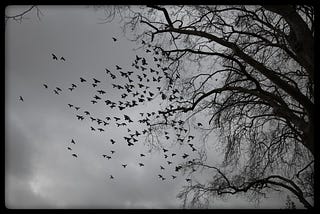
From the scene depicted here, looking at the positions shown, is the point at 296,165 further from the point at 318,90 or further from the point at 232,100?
the point at 318,90

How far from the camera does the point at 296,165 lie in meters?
8.16

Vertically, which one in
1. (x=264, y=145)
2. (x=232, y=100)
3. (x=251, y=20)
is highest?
(x=251, y=20)

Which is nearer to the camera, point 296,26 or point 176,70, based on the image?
point 296,26

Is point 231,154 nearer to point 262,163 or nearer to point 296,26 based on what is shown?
point 262,163

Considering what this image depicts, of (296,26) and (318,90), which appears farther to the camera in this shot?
(296,26)

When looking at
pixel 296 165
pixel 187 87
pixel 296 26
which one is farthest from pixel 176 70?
pixel 296 165

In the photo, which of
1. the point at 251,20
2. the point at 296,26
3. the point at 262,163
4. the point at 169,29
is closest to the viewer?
the point at 296,26

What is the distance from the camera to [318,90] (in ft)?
13.4

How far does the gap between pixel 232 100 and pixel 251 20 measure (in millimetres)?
1803

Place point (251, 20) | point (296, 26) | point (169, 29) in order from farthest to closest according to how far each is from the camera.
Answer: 1. point (251, 20)
2. point (169, 29)
3. point (296, 26)

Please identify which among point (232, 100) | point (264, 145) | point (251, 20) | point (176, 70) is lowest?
point (264, 145)

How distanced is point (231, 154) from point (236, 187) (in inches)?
29.1
